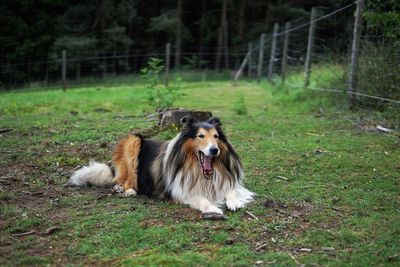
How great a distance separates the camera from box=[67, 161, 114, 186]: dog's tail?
5.45 meters

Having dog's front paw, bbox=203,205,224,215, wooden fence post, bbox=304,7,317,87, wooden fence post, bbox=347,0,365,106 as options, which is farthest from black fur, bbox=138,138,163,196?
wooden fence post, bbox=304,7,317,87

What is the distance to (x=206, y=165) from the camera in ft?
15.4

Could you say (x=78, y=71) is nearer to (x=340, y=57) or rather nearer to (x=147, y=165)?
(x=340, y=57)

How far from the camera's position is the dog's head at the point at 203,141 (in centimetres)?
454

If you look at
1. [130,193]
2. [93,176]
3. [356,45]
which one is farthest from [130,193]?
[356,45]

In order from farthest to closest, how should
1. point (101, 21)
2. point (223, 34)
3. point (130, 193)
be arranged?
point (223, 34), point (101, 21), point (130, 193)

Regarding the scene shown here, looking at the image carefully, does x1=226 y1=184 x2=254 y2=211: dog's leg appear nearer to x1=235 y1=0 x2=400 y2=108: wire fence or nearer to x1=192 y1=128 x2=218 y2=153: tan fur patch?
x1=192 y1=128 x2=218 y2=153: tan fur patch

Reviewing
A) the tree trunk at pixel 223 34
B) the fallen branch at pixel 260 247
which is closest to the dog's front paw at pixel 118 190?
the fallen branch at pixel 260 247

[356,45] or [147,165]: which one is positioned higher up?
[356,45]

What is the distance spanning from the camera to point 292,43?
16719mm

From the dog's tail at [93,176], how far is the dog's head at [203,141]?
1.35 meters

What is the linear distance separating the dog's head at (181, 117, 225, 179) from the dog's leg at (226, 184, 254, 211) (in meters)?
0.28

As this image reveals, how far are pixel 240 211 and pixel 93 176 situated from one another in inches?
76.2

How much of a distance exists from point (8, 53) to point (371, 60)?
2523 cm
